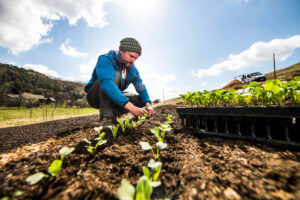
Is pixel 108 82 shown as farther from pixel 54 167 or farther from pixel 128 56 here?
pixel 54 167

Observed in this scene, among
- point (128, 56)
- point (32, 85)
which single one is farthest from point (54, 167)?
point (32, 85)

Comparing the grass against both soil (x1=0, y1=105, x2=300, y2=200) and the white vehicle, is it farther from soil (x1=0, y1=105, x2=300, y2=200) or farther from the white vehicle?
the white vehicle

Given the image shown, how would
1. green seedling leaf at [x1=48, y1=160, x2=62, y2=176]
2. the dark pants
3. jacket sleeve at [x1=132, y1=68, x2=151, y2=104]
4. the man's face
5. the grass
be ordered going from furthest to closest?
the grass
jacket sleeve at [x1=132, y1=68, x2=151, y2=104]
the man's face
the dark pants
green seedling leaf at [x1=48, y1=160, x2=62, y2=176]

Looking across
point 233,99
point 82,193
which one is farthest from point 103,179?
point 233,99

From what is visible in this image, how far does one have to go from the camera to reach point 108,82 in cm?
194

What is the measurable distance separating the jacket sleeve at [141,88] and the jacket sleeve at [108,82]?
35.7 inches

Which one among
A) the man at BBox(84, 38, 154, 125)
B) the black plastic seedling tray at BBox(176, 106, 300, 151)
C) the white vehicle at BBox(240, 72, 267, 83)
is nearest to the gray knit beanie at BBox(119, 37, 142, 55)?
the man at BBox(84, 38, 154, 125)

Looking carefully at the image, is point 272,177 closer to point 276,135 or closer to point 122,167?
point 276,135

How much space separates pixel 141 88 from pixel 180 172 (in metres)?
2.13

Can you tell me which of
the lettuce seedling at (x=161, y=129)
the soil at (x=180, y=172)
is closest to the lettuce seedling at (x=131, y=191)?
the soil at (x=180, y=172)

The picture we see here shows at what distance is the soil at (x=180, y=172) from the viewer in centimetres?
69

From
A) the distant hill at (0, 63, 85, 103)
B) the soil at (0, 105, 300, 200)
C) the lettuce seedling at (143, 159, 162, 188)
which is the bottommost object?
the soil at (0, 105, 300, 200)

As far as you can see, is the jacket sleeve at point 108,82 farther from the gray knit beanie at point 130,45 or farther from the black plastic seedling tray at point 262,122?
the black plastic seedling tray at point 262,122

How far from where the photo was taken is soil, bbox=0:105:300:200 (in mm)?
695
